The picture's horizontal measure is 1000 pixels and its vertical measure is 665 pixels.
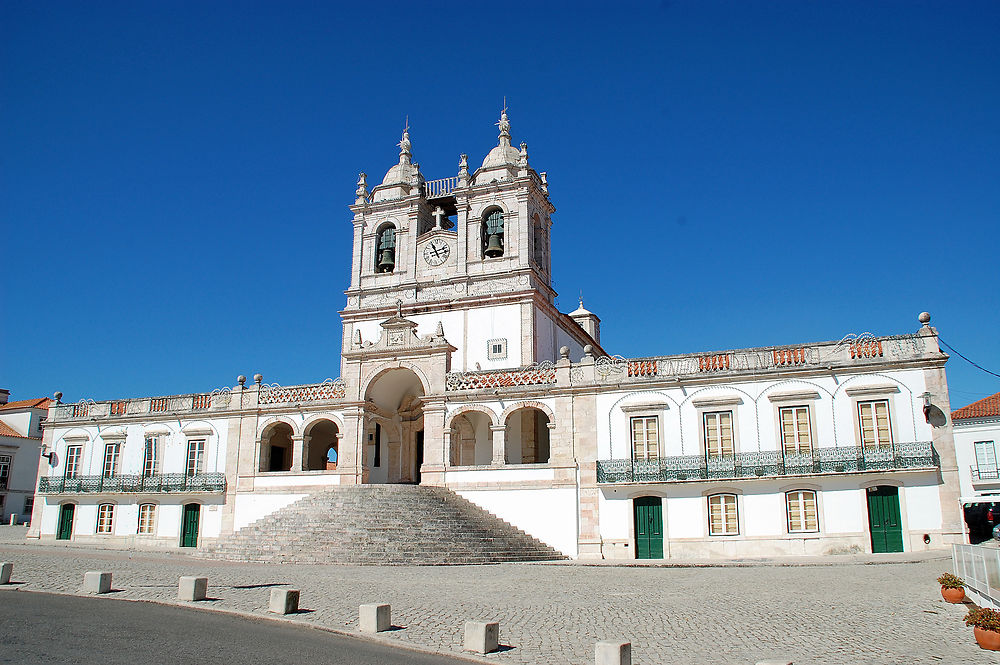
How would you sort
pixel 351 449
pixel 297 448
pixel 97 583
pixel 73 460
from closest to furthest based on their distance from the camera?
1. pixel 97 583
2. pixel 351 449
3. pixel 297 448
4. pixel 73 460

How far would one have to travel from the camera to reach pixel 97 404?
36125 mm

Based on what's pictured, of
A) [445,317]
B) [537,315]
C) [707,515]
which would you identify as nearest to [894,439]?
[707,515]

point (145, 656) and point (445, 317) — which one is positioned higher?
point (445, 317)

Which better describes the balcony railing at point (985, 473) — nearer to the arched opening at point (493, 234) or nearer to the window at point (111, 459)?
the arched opening at point (493, 234)

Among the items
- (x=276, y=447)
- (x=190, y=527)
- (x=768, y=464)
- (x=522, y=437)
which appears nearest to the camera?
(x=768, y=464)

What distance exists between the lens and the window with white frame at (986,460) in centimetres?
3953

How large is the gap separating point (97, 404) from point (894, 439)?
3291cm

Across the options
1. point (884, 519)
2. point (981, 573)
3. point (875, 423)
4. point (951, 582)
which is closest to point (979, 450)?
point (875, 423)

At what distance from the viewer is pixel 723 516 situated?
2541 cm

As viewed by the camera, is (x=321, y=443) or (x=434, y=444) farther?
(x=321, y=443)

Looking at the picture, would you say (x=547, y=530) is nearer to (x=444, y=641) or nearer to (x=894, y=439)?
(x=894, y=439)

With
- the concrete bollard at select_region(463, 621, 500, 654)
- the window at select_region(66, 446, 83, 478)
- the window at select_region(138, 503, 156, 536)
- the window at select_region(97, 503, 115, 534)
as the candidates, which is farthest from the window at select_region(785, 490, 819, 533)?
the window at select_region(66, 446, 83, 478)

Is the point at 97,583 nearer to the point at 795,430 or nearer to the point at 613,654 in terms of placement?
the point at 613,654

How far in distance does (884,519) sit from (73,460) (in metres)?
33.4
